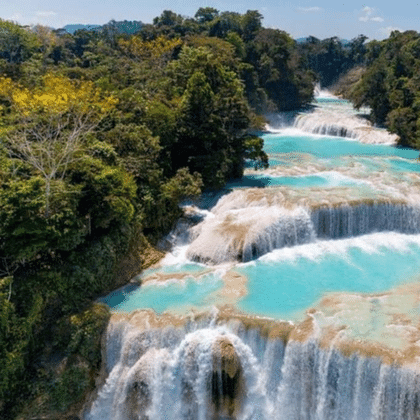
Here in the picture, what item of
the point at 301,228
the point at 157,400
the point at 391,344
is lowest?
the point at 157,400

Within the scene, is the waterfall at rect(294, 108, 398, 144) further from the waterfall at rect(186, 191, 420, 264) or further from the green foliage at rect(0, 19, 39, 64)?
the green foliage at rect(0, 19, 39, 64)

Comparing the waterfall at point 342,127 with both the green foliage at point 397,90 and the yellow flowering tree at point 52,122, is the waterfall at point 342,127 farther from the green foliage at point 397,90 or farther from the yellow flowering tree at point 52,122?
the yellow flowering tree at point 52,122

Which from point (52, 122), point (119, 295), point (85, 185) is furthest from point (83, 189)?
point (52, 122)

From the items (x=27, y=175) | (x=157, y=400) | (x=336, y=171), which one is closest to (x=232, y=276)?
(x=157, y=400)

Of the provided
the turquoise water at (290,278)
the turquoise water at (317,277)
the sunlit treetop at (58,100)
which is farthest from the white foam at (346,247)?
the sunlit treetop at (58,100)

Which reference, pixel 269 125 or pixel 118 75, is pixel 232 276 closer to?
pixel 118 75

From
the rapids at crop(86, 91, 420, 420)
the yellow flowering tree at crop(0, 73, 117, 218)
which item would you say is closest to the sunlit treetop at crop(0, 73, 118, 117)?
the yellow flowering tree at crop(0, 73, 117, 218)
